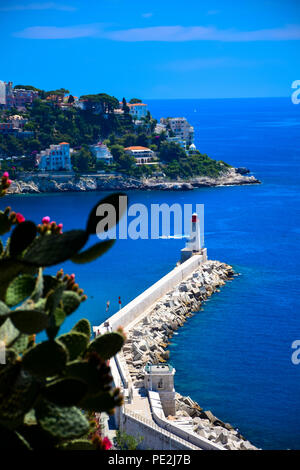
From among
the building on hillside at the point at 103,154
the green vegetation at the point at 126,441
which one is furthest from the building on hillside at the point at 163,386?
the building on hillside at the point at 103,154

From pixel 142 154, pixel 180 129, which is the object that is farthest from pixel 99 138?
pixel 180 129

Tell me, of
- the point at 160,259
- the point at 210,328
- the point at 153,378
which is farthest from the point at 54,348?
the point at 160,259

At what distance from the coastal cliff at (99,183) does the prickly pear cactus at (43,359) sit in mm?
59806

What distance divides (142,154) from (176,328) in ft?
153

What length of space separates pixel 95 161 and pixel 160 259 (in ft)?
110

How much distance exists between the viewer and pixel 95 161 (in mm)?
67500

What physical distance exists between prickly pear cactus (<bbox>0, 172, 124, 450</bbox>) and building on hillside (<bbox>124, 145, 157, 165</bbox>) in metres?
65.1

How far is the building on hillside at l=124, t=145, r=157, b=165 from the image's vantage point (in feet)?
226

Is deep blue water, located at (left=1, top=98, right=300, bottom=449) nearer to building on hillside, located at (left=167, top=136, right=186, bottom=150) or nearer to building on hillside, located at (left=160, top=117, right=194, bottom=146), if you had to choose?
building on hillside, located at (left=167, top=136, right=186, bottom=150)

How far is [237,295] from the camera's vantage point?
1117 inches

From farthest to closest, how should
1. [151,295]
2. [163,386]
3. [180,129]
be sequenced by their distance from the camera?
[180,129]
[151,295]
[163,386]

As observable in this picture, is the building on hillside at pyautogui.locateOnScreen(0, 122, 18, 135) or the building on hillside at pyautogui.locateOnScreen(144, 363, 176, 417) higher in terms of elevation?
the building on hillside at pyautogui.locateOnScreen(0, 122, 18, 135)

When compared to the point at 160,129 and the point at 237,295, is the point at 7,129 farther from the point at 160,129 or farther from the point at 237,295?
the point at 237,295

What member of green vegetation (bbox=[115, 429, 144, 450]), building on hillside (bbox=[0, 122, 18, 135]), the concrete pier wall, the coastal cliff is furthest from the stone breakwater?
building on hillside (bbox=[0, 122, 18, 135])
